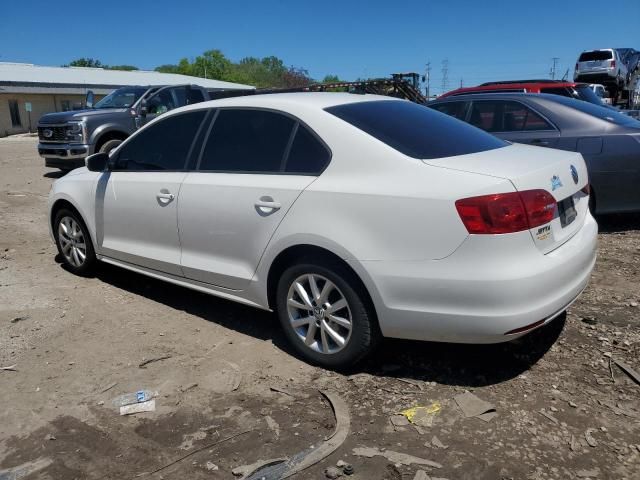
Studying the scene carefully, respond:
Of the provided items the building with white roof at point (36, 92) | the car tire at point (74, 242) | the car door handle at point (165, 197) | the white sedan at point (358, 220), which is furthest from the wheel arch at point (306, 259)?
the building with white roof at point (36, 92)

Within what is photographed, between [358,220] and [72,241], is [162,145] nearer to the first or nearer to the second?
[72,241]

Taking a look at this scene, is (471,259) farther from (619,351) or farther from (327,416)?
(619,351)

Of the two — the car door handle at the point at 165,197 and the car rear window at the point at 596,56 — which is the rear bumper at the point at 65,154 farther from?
the car rear window at the point at 596,56

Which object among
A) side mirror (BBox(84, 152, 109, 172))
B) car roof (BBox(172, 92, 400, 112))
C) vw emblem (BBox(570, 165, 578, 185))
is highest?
→ car roof (BBox(172, 92, 400, 112))

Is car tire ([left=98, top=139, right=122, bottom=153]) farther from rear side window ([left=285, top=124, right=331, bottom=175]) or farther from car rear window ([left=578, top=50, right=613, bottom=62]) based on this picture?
car rear window ([left=578, top=50, right=613, bottom=62])

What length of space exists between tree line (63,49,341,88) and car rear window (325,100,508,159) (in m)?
85.1

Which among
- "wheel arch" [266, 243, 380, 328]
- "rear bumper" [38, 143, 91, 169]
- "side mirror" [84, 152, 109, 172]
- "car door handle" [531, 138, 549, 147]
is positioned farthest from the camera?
"rear bumper" [38, 143, 91, 169]

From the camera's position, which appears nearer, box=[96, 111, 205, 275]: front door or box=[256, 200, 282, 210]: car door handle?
box=[256, 200, 282, 210]: car door handle

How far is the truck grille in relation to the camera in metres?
12.0

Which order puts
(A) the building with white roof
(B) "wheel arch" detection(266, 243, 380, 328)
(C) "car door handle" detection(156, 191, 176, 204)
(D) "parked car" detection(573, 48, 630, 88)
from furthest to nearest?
(A) the building with white roof
(D) "parked car" detection(573, 48, 630, 88)
(C) "car door handle" detection(156, 191, 176, 204)
(B) "wheel arch" detection(266, 243, 380, 328)

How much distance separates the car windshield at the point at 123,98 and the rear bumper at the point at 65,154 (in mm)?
1542

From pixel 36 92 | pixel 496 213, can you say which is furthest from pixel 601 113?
pixel 36 92

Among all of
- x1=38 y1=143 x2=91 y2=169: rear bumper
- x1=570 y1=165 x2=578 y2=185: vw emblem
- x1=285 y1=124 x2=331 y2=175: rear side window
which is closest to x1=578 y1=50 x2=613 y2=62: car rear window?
x1=38 y1=143 x2=91 y2=169: rear bumper

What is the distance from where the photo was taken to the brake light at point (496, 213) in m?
2.93
